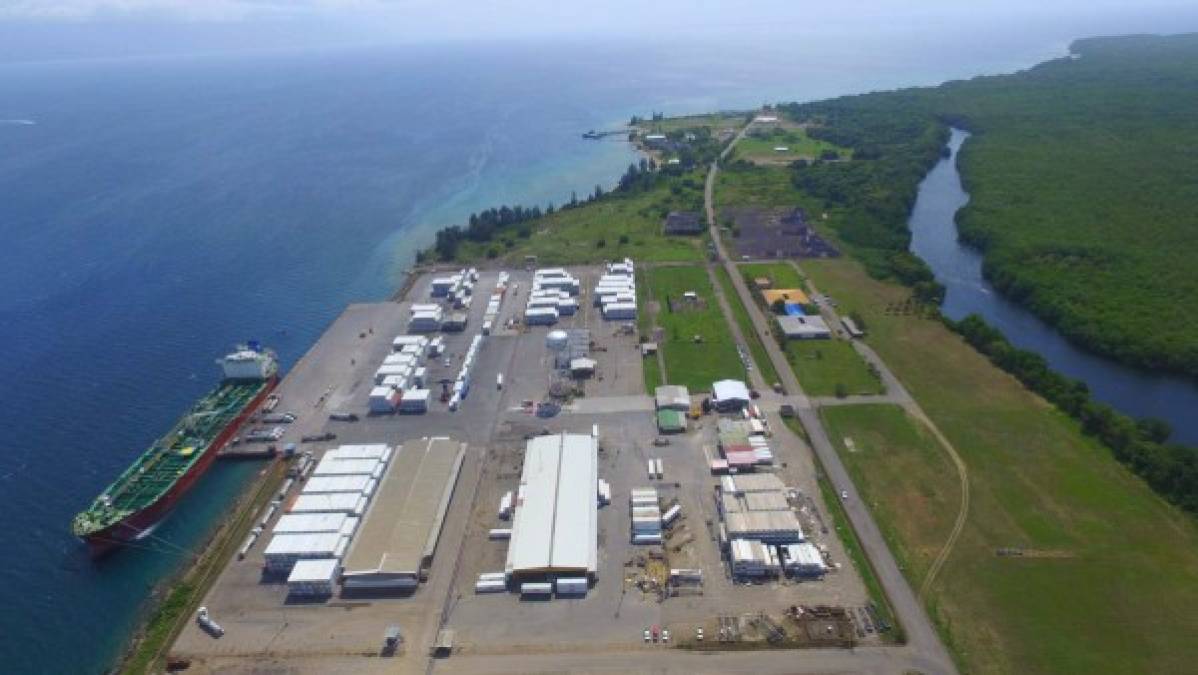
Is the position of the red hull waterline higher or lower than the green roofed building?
lower

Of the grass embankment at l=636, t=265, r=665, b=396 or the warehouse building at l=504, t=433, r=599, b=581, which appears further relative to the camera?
the grass embankment at l=636, t=265, r=665, b=396

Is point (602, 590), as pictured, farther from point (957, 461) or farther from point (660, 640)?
point (957, 461)

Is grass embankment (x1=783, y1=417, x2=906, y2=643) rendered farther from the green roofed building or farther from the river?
the river

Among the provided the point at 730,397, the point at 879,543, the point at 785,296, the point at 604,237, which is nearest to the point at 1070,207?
the point at 785,296

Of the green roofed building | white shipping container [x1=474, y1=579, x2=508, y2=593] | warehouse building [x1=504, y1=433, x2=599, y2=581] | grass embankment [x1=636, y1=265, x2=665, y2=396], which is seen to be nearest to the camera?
white shipping container [x1=474, y1=579, x2=508, y2=593]

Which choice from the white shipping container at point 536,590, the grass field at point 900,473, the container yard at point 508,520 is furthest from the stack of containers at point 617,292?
the white shipping container at point 536,590

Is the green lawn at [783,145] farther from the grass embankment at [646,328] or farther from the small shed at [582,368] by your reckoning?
the small shed at [582,368]

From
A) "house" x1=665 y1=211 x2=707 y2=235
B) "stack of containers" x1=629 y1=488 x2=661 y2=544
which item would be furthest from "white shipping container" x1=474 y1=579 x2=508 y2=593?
"house" x1=665 y1=211 x2=707 y2=235
